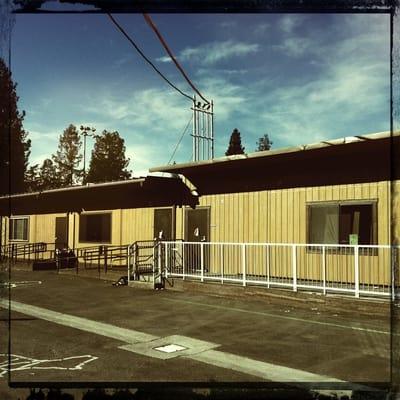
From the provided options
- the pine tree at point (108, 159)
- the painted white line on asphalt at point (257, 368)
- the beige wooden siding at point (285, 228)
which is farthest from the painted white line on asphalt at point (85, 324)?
the pine tree at point (108, 159)

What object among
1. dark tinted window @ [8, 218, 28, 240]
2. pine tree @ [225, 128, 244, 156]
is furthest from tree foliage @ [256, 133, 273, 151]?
dark tinted window @ [8, 218, 28, 240]

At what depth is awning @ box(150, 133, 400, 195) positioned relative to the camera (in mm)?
11453

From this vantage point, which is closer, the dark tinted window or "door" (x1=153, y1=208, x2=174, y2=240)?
"door" (x1=153, y1=208, x2=174, y2=240)

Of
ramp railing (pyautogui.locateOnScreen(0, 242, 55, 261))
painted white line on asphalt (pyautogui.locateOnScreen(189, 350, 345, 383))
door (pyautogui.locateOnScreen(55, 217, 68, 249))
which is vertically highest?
door (pyautogui.locateOnScreen(55, 217, 68, 249))

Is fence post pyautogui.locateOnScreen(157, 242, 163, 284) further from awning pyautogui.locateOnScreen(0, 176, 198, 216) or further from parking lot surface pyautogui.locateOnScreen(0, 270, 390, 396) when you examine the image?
awning pyautogui.locateOnScreen(0, 176, 198, 216)

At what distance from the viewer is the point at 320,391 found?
5293 mm

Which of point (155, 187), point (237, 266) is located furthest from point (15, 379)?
point (155, 187)

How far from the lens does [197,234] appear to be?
16.2m

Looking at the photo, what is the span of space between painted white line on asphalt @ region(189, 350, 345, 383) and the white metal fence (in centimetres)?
423

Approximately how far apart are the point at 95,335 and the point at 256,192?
761 cm

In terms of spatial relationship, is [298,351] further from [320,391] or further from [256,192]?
[256,192]

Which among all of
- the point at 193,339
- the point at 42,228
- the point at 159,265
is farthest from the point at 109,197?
the point at 193,339

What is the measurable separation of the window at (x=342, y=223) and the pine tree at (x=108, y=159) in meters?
57.5

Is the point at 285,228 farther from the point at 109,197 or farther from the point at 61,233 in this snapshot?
the point at 61,233
